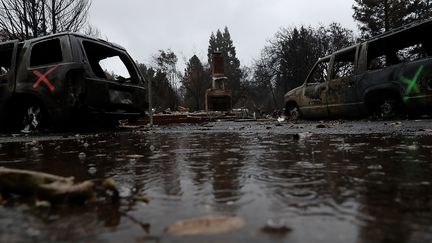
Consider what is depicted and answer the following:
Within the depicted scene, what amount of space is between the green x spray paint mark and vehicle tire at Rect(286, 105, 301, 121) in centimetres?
377

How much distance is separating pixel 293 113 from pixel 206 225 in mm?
10154

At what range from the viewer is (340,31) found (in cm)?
3812

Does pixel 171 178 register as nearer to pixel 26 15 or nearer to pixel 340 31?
pixel 26 15

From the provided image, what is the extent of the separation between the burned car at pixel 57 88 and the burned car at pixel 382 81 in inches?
174

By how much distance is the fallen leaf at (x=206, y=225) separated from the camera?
1058 mm

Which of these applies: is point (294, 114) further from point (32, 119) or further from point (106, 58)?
point (32, 119)

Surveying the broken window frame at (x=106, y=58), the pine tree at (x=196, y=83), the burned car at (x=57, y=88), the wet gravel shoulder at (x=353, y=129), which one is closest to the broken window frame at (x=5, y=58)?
the burned car at (x=57, y=88)

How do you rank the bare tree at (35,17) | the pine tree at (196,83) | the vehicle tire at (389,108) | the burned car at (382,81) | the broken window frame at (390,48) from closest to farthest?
1. the burned car at (382,81)
2. the vehicle tire at (389,108)
3. the broken window frame at (390,48)
4. the bare tree at (35,17)
5. the pine tree at (196,83)

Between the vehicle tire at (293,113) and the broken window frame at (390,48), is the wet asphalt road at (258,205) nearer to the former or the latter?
the broken window frame at (390,48)

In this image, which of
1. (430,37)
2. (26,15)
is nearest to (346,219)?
(430,37)

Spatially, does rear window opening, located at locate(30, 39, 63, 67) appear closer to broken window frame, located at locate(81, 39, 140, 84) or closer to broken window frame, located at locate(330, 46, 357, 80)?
broken window frame, located at locate(81, 39, 140, 84)

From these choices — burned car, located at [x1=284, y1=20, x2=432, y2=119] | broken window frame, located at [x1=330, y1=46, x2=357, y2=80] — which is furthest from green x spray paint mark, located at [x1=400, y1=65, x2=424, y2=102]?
broken window frame, located at [x1=330, y1=46, x2=357, y2=80]

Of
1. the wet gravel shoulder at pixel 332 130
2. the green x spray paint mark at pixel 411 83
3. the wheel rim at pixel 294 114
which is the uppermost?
the green x spray paint mark at pixel 411 83

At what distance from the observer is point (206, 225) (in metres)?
1.11
